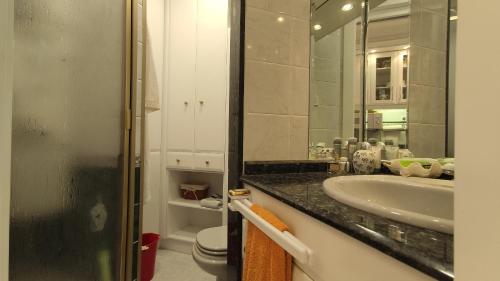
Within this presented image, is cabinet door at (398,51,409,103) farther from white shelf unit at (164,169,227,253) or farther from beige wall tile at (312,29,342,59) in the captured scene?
white shelf unit at (164,169,227,253)

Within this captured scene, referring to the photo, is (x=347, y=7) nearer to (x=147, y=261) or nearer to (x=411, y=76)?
(x=411, y=76)

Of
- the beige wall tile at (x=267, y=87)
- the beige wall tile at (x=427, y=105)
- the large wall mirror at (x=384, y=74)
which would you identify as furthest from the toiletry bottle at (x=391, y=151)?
the beige wall tile at (x=267, y=87)

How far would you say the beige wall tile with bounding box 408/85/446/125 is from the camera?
1007 millimetres

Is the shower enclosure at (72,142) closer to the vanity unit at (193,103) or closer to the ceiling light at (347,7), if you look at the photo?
the vanity unit at (193,103)

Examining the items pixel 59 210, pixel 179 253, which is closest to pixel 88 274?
pixel 59 210

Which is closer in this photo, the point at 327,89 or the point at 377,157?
the point at 377,157

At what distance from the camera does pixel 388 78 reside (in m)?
1.16

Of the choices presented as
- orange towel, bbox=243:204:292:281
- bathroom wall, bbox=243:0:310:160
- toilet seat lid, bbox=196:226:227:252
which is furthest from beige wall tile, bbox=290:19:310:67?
toilet seat lid, bbox=196:226:227:252

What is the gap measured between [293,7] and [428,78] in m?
0.67

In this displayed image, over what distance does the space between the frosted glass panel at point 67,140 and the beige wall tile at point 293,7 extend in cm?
75

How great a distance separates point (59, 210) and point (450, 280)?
1.16 meters

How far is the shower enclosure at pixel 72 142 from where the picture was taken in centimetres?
84

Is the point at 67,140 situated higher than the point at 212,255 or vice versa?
the point at 67,140

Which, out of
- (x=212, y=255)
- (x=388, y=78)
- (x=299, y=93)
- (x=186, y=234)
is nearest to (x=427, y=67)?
(x=388, y=78)
